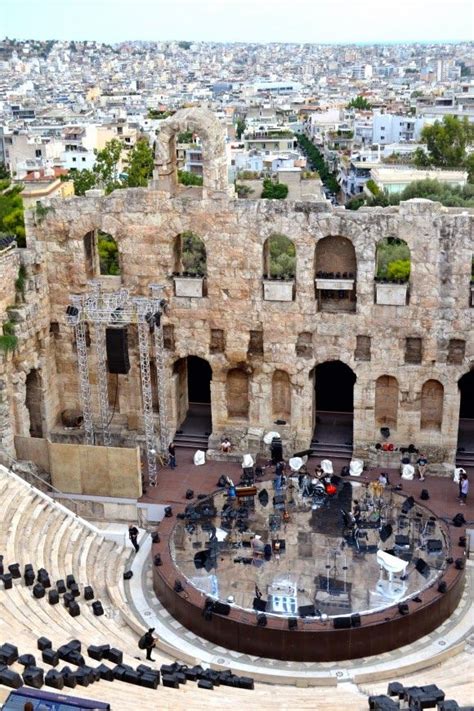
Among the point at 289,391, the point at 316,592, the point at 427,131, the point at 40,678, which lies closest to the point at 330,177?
the point at 427,131

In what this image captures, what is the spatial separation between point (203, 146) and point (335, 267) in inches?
255

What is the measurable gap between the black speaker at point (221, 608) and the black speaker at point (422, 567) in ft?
18.3

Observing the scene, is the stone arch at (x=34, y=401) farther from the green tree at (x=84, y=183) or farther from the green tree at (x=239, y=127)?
the green tree at (x=239, y=127)

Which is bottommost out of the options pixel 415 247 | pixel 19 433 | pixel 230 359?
pixel 19 433

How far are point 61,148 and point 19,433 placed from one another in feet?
278

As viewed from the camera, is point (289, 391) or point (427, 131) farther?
point (427, 131)

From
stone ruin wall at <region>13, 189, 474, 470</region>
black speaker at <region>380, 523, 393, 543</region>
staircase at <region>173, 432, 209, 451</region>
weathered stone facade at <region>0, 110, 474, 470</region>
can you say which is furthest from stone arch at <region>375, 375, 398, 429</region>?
staircase at <region>173, 432, 209, 451</region>

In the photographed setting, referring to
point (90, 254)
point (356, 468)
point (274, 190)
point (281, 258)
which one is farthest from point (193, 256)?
point (274, 190)

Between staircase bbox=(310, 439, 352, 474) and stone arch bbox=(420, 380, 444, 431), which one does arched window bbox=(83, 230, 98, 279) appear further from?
stone arch bbox=(420, 380, 444, 431)

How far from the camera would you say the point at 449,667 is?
22.8 meters

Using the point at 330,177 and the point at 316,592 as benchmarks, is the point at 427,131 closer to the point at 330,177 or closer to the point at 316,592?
the point at 330,177

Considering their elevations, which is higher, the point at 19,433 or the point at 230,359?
the point at 230,359

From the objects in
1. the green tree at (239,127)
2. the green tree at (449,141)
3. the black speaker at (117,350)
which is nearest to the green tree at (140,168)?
the black speaker at (117,350)

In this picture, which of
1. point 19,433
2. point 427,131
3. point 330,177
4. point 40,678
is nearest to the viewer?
point 40,678
